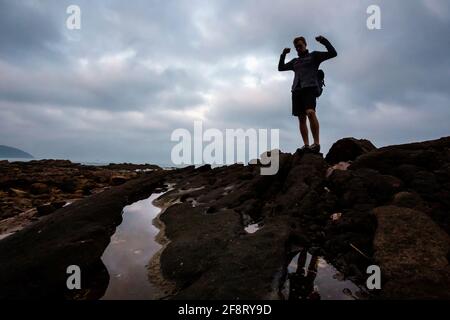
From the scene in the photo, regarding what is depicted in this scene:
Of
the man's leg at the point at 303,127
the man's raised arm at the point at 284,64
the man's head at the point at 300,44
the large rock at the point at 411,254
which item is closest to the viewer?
the large rock at the point at 411,254

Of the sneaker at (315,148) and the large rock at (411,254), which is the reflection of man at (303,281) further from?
the sneaker at (315,148)

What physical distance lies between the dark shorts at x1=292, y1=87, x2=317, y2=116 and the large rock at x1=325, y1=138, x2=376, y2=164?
67.8 inches

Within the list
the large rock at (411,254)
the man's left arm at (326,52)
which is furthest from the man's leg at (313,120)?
the large rock at (411,254)

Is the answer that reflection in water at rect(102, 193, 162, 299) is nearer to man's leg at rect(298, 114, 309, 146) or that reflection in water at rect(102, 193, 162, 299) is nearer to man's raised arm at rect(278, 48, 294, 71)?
man's leg at rect(298, 114, 309, 146)

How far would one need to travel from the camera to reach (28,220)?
11062 millimetres

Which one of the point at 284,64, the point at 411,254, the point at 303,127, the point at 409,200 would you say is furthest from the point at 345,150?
the point at 411,254

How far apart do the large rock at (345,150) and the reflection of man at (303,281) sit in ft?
19.3

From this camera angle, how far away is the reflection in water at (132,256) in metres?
4.99

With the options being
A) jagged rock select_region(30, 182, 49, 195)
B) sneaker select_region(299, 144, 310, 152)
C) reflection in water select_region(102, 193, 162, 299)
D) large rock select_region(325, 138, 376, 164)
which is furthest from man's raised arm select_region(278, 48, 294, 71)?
jagged rock select_region(30, 182, 49, 195)

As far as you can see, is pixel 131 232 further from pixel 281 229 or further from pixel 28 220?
pixel 28 220

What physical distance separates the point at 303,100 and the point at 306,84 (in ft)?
1.69

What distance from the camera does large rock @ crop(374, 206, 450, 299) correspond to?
13.6 ft

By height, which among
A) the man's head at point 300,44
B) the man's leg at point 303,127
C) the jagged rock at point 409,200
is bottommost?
the jagged rock at point 409,200

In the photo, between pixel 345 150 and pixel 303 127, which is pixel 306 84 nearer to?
pixel 303 127
